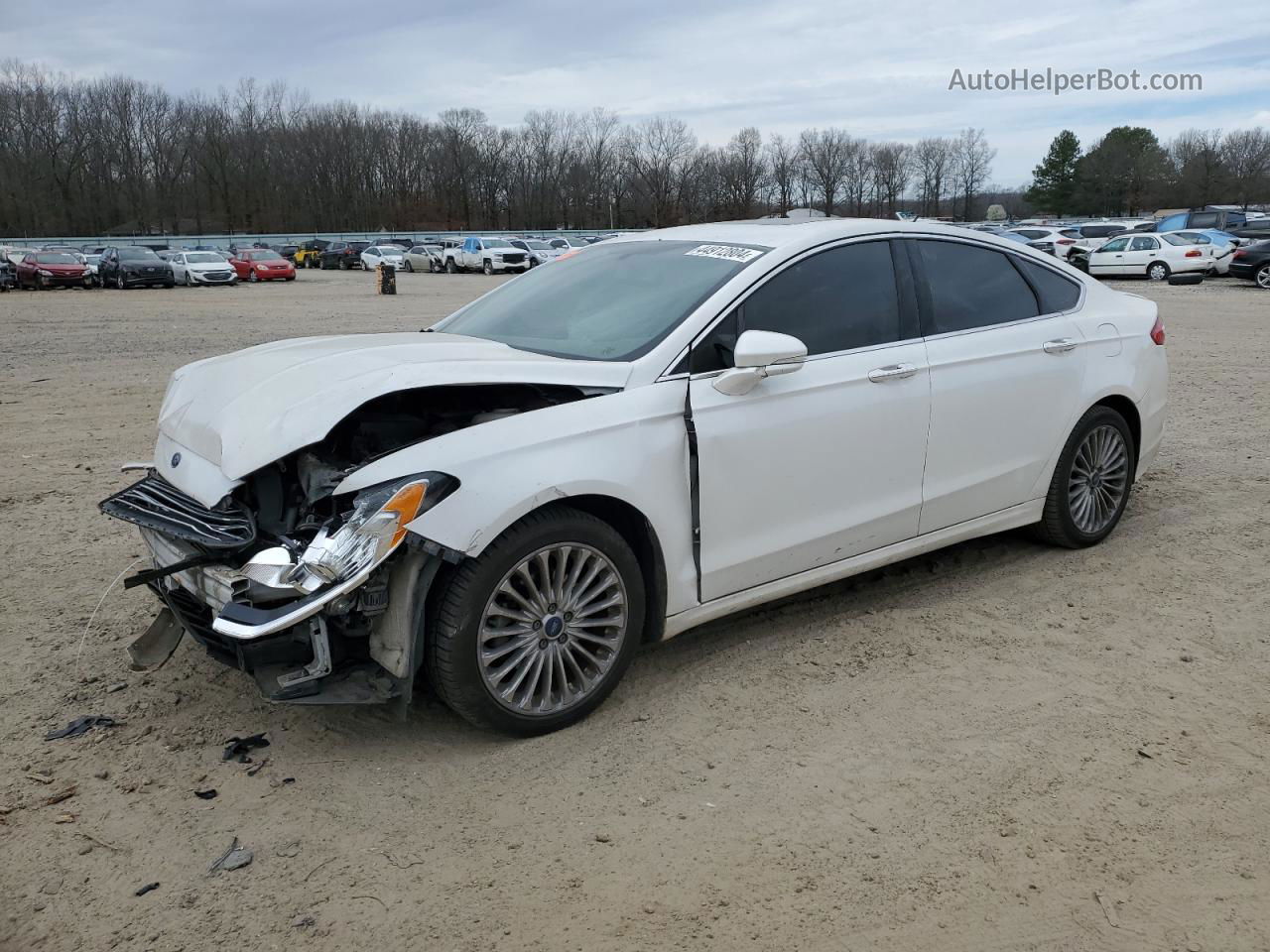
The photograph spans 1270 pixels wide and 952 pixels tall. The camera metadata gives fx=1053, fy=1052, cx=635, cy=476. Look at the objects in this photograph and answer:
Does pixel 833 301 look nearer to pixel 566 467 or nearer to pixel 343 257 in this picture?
pixel 566 467

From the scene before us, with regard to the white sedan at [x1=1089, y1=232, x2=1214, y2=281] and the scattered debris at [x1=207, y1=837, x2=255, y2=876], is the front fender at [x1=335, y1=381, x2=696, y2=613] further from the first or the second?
the white sedan at [x1=1089, y1=232, x2=1214, y2=281]

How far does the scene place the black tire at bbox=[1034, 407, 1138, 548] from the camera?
211 inches

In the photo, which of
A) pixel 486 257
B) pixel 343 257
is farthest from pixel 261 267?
pixel 343 257

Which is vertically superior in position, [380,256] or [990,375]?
[380,256]

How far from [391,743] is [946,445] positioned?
2707 mm

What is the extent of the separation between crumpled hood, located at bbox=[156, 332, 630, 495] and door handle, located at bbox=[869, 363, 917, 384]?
3.83ft

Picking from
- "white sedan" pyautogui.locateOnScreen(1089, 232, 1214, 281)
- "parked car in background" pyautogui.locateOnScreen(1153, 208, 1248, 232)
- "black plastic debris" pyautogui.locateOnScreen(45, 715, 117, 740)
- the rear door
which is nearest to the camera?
"black plastic debris" pyautogui.locateOnScreen(45, 715, 117, 740)

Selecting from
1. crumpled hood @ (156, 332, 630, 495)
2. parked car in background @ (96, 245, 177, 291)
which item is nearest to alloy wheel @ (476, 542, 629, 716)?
crumpled hood @ (156, 332, 630, 495)

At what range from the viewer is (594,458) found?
365cm

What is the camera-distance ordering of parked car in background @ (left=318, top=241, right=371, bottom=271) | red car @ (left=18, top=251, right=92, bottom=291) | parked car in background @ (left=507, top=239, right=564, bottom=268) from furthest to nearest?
parked car in background @ (left=318, top=241, right=371, bottom=271) → parked car in background @ (left=507, top=239, right=564, bottom=268) → red car @ (left=18, top=251, right=92, bottom=291)

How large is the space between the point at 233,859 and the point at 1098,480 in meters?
4.57

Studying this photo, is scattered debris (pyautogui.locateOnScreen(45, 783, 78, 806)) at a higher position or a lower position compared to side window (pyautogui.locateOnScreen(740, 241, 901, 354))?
lower

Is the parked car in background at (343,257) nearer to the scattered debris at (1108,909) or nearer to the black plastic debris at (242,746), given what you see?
the black plastic debris at (242,746)

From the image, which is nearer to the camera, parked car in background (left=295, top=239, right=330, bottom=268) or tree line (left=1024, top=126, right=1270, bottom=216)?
parked car in background (left=295, top=239, right=330, bottom=268)
